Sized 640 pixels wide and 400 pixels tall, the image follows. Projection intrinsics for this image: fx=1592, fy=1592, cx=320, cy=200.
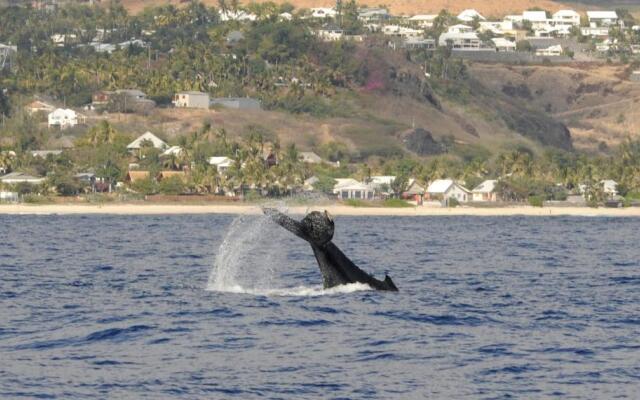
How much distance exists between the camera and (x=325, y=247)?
2106 inches

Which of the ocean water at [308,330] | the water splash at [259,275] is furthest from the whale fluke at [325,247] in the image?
the ocean water at [308,330]

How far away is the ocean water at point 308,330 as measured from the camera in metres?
40.9

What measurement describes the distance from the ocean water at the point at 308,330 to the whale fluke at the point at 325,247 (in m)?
0.52

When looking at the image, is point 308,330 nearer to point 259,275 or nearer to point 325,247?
point 325,247

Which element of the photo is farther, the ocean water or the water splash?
the water splash

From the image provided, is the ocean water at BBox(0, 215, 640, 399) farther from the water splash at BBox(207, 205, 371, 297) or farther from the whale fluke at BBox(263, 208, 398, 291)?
the whale fluke at BBox(263, 208, 398, 291)

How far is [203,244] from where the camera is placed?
112m

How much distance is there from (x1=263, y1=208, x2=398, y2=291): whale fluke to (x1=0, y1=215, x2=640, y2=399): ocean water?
1.72 feet

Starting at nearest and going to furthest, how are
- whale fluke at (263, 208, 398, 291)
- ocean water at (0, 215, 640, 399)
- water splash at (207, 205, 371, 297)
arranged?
ocean water at (0, 215, 640, 399) → whale fluke at (263, 208, 398, 291) → water splash at (207, 205, 371, 297)

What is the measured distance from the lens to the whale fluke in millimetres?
51656

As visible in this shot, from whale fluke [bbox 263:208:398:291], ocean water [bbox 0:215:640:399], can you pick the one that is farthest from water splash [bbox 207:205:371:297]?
whale fluke [bbox 263:208:398:291]

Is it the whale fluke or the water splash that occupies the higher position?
the whale fluke

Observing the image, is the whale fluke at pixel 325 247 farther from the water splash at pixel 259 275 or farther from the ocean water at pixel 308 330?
the ocean water at pixel 308 330

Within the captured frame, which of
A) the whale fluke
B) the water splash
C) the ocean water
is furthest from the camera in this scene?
the water splash
